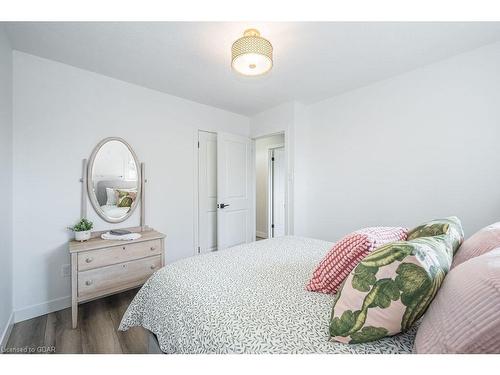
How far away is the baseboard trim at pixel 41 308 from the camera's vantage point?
198cm

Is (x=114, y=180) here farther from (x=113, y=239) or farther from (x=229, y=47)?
(x=229, y=47)

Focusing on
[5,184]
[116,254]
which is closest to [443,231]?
[116,254]

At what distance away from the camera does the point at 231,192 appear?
3592mm

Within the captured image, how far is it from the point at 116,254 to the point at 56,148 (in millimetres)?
1201

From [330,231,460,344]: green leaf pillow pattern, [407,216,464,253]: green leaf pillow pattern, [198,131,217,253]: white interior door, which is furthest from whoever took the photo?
[198,131,217,253]: white interior door

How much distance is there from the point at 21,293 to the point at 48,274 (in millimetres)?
218

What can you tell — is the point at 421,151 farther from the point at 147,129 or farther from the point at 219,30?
the point at 147,129

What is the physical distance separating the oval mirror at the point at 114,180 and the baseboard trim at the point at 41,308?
2.83ft

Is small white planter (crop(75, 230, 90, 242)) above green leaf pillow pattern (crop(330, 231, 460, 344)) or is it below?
below

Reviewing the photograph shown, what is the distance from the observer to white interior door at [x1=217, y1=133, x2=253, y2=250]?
3.39 m

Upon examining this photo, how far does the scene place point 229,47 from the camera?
1.91 meters

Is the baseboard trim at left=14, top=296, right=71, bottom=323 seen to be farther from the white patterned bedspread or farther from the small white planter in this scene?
the white patterned bedspread

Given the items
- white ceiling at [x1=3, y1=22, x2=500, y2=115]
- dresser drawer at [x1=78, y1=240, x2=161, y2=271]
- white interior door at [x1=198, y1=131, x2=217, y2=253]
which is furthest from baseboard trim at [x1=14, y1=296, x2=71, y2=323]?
white ceiling at [x1=3, y1=22, x2=500, y2=115]

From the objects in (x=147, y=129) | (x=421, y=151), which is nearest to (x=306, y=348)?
(x=421, y=151)
